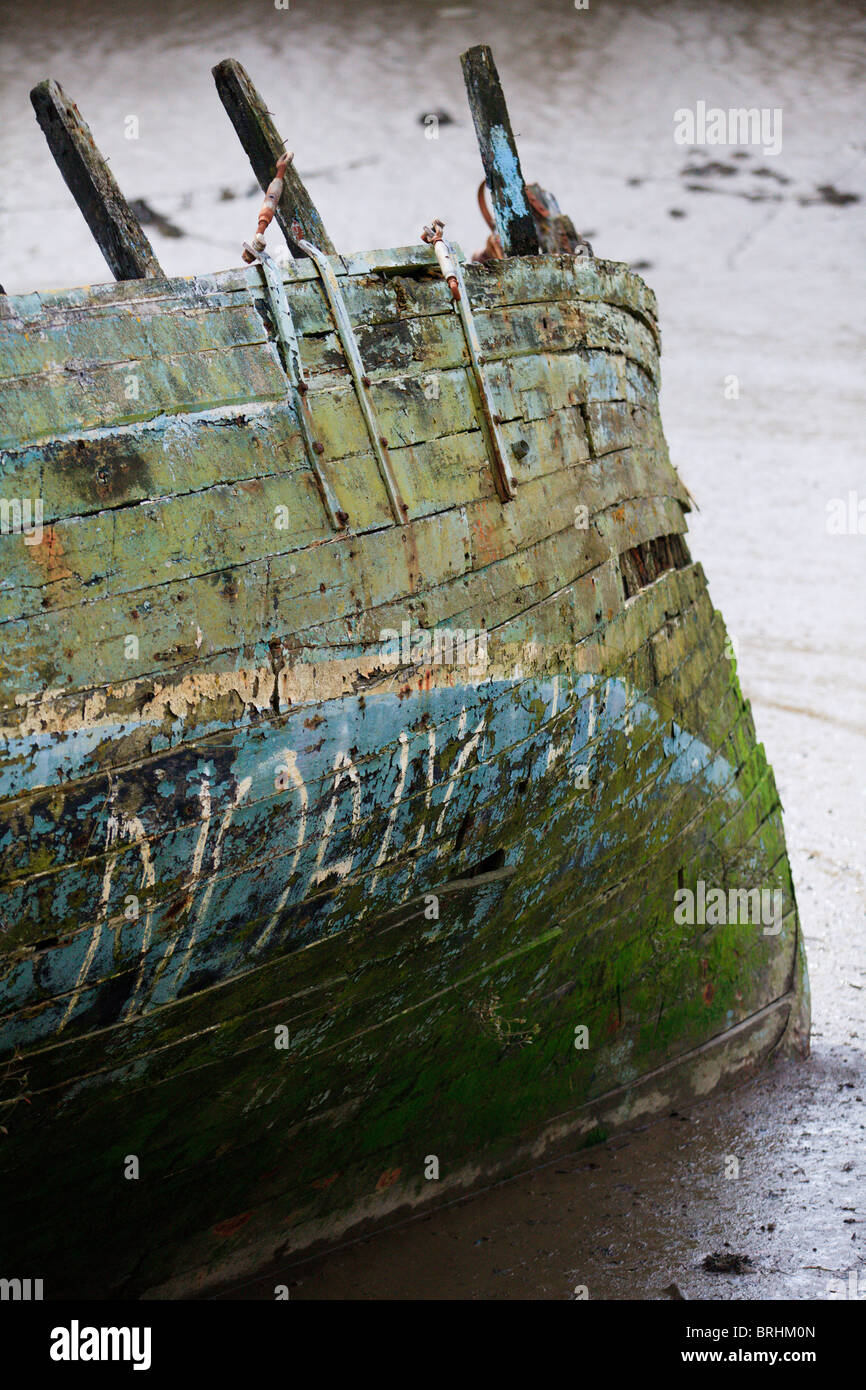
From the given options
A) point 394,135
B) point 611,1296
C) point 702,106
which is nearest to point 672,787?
point 611,1296

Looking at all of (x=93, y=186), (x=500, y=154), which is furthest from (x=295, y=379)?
(x=500, y=154)

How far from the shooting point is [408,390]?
8.82ft

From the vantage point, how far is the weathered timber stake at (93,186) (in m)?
2.56

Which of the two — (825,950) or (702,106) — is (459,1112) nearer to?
(825,950)

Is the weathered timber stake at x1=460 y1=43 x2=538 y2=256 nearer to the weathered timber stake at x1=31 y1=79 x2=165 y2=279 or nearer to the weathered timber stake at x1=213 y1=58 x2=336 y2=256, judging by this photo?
the weathered timber stake at x1=213 y1=58 x2=336 y2=256

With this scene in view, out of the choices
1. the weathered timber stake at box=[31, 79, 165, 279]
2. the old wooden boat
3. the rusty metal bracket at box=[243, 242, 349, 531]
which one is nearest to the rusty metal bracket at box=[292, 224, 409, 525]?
the old wooden boat

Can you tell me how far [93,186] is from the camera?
2617mm

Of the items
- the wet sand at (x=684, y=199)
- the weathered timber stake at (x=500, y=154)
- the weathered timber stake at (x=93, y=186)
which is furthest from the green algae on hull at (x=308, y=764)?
the wet sand at (x=684, y=199)

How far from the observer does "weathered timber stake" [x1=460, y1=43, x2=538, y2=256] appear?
3.39 metres

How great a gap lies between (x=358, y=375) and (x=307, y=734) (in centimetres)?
87

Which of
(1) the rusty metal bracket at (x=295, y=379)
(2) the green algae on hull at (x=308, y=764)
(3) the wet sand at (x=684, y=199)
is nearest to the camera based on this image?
(2) the green algae on hull at (x=308, y=764)

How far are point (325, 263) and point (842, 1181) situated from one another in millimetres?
3292

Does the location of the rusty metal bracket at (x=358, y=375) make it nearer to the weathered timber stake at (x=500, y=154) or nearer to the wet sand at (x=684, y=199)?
the weathered timber stake at (x=500, y=154)

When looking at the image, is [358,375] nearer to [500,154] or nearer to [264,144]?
[264,144]
